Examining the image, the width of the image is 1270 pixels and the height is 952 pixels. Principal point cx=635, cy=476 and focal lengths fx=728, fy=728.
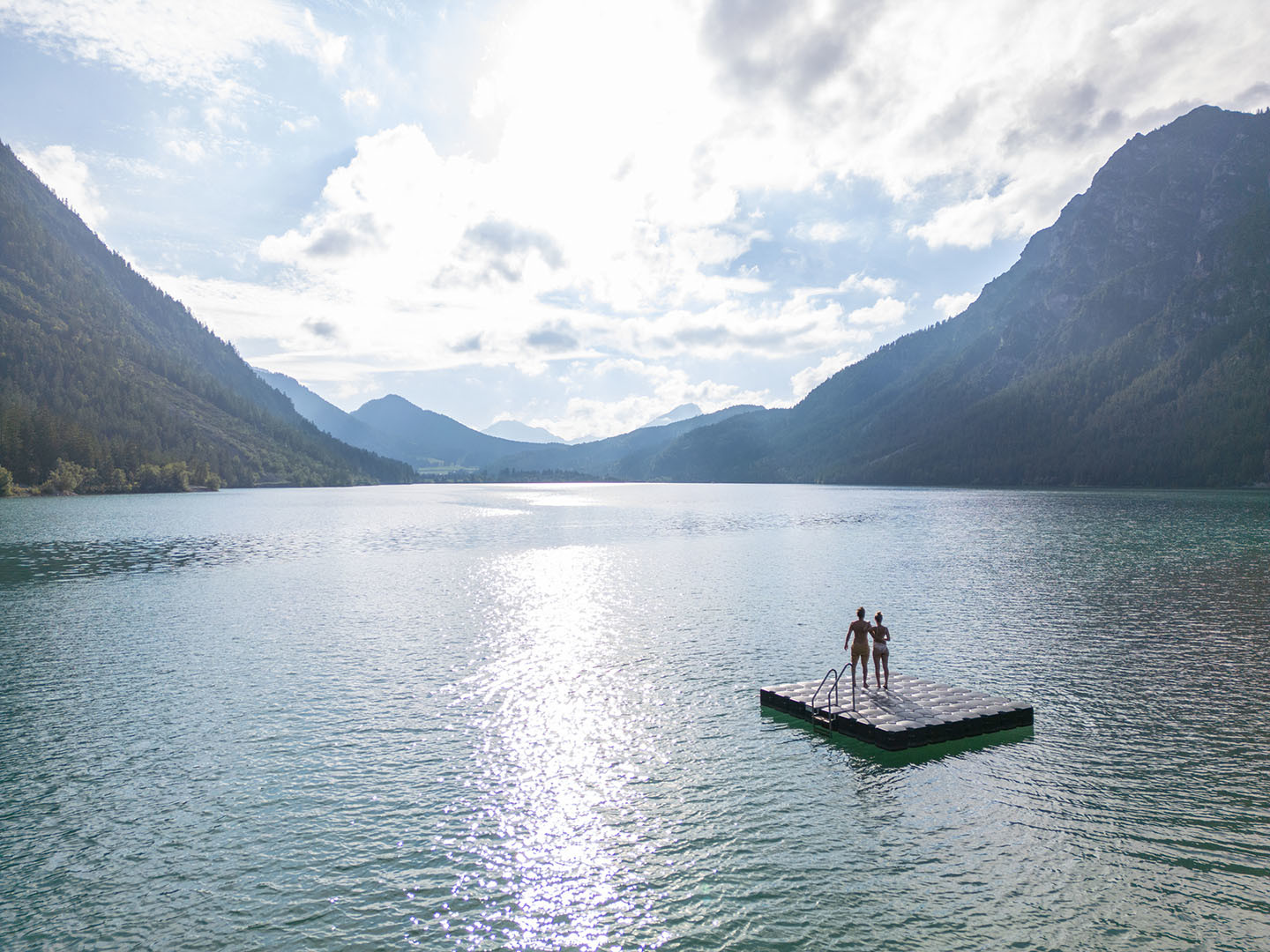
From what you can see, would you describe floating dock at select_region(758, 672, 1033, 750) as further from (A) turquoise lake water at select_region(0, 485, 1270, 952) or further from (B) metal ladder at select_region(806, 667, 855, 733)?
(A) turquoise lake water at select_region(0, 485, 1270, 952)

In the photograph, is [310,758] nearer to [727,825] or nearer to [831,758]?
[727,825]

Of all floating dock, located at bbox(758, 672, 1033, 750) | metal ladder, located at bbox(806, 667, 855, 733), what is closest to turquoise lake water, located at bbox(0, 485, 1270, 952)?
metal ladder, located at bbox(806, 667, 855, 733)

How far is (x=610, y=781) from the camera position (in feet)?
97.0

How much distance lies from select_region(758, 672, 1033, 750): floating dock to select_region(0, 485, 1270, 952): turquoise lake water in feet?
2.88

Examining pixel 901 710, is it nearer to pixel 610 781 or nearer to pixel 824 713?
pixel 824 713

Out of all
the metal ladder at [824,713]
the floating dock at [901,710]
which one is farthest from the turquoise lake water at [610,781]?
the floating dock at [901,710]

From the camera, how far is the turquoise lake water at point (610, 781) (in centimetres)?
2044

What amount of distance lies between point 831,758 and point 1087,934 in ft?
43.7

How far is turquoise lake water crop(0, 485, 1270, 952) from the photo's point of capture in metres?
20.4

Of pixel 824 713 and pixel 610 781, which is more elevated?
pixel 824 713

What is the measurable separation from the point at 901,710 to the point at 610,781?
15209 mm

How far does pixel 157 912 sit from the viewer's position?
→ 20.5 meters

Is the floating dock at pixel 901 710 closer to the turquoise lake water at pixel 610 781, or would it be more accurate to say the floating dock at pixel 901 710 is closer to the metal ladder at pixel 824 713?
the metal ladder at pixel 824 713

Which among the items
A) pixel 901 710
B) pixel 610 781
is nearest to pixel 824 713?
pixel 901 710
